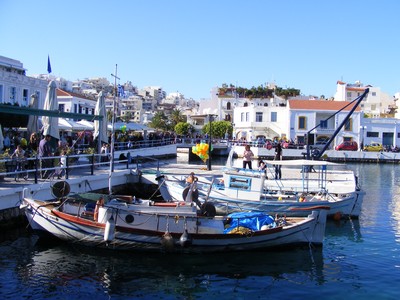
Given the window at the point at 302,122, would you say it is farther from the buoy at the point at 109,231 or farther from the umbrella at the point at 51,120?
the buoy at the point at 109,231

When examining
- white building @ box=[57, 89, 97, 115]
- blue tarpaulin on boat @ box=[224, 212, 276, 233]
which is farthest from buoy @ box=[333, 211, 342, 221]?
white building @ box=[57, 89, 97, 115]

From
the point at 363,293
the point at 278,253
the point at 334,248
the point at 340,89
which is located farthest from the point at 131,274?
the point at 340,89

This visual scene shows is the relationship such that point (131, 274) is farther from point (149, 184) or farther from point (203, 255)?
point (149, 184)

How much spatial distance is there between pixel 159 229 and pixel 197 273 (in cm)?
232

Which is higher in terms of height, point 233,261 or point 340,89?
point 340,89

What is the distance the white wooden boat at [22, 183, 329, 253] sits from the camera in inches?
612

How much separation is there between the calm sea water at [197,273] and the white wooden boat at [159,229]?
40cm

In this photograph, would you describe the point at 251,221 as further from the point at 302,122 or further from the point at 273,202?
the point at 302,122

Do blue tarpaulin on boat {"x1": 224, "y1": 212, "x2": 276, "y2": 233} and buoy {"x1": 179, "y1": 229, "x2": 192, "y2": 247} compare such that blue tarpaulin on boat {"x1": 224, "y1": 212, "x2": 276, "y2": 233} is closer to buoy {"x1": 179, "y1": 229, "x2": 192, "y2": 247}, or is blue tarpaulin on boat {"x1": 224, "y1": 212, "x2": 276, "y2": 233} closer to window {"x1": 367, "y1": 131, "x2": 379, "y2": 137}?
buoy {"x1": 179, "y1": 229, "x2": 192, "y2": 247}

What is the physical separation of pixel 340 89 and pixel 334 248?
91.2 meters

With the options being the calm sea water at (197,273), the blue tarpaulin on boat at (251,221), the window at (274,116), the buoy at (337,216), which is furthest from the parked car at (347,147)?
the blue tarpaulin on boat at (251,221)

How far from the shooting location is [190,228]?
15930 mm

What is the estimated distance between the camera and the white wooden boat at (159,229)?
1555 centimetres

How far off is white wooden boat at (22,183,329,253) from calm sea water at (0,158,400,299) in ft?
1.30
